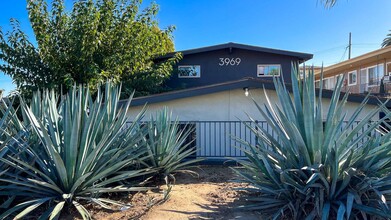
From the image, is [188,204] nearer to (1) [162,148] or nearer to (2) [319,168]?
(1) [162,148]

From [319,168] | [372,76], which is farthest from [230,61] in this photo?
[319,168]

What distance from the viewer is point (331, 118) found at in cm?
388

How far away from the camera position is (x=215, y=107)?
9328 millimetres

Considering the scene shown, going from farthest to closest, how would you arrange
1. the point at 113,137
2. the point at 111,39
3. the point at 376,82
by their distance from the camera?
the point at 376,82
the point at 111,39
the point at 113,137

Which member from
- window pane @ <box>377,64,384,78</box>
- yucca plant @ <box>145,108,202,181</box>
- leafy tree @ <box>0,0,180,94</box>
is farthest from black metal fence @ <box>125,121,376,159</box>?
window pane @ <box>377,64,384,78</box>

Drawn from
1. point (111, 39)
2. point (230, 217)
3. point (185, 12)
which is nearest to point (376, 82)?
point (185, 12)

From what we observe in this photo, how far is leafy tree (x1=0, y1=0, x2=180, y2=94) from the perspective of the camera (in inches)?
409

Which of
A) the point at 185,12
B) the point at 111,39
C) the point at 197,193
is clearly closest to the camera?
the point at 197,193

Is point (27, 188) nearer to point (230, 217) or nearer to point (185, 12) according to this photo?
point (230, 217)

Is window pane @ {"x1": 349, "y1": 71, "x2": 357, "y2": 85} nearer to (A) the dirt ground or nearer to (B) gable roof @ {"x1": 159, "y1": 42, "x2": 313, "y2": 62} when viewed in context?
(B) gable roof @ {"x1": 159, "y1": 42, "x2": 313, "y2": 62}

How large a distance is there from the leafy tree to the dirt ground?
6706 mm

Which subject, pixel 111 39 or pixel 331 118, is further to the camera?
pixel 111 39

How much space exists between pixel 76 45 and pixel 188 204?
8519mm

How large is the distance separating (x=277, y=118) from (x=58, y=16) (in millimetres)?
10008
